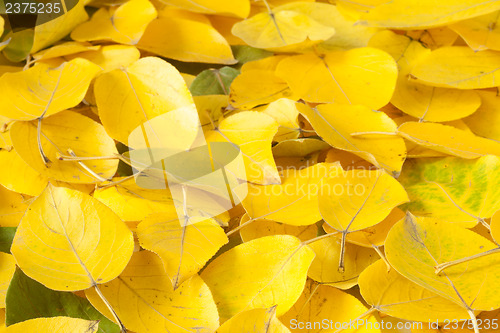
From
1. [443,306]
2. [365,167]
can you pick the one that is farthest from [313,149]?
[443,306]

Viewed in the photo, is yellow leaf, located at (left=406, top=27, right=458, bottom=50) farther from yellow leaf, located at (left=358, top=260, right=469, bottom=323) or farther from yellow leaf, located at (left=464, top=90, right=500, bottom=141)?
yellow leaf, located at (left=358, top=260, right=469, bottom=323)

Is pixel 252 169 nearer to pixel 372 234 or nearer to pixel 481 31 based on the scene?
pixel 372 234

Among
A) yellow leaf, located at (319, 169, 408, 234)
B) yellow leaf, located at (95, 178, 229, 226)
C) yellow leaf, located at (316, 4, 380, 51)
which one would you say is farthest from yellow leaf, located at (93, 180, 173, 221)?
yellow leaf, located at (316, 4, 380, 51)

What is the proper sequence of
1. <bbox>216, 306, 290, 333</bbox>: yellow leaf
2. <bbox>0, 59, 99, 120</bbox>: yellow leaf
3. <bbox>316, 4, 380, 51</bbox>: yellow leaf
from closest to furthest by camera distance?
<bbox>216, 306, 290, 333</bbox>: yellow leaf → <bbox>0, 59, 99, 120</bbox>: yellow leaf → <bbox>316, 4, 380, 51</bbox>: yellow leaf

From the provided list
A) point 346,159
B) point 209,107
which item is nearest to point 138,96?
point 209,107

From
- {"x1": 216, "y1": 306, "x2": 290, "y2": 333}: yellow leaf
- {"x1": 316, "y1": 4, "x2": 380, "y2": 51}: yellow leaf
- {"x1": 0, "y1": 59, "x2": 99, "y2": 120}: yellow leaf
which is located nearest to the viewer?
{"x1": 216, "y1": 306, "x2": 290, "y2": 333}: yellow leaf

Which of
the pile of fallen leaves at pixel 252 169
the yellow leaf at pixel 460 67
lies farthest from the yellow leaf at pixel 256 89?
the yellow leaf at pixel 460 67

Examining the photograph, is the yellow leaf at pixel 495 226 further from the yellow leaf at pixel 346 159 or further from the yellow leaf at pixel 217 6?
the yellow leaf at pixel 217 6
